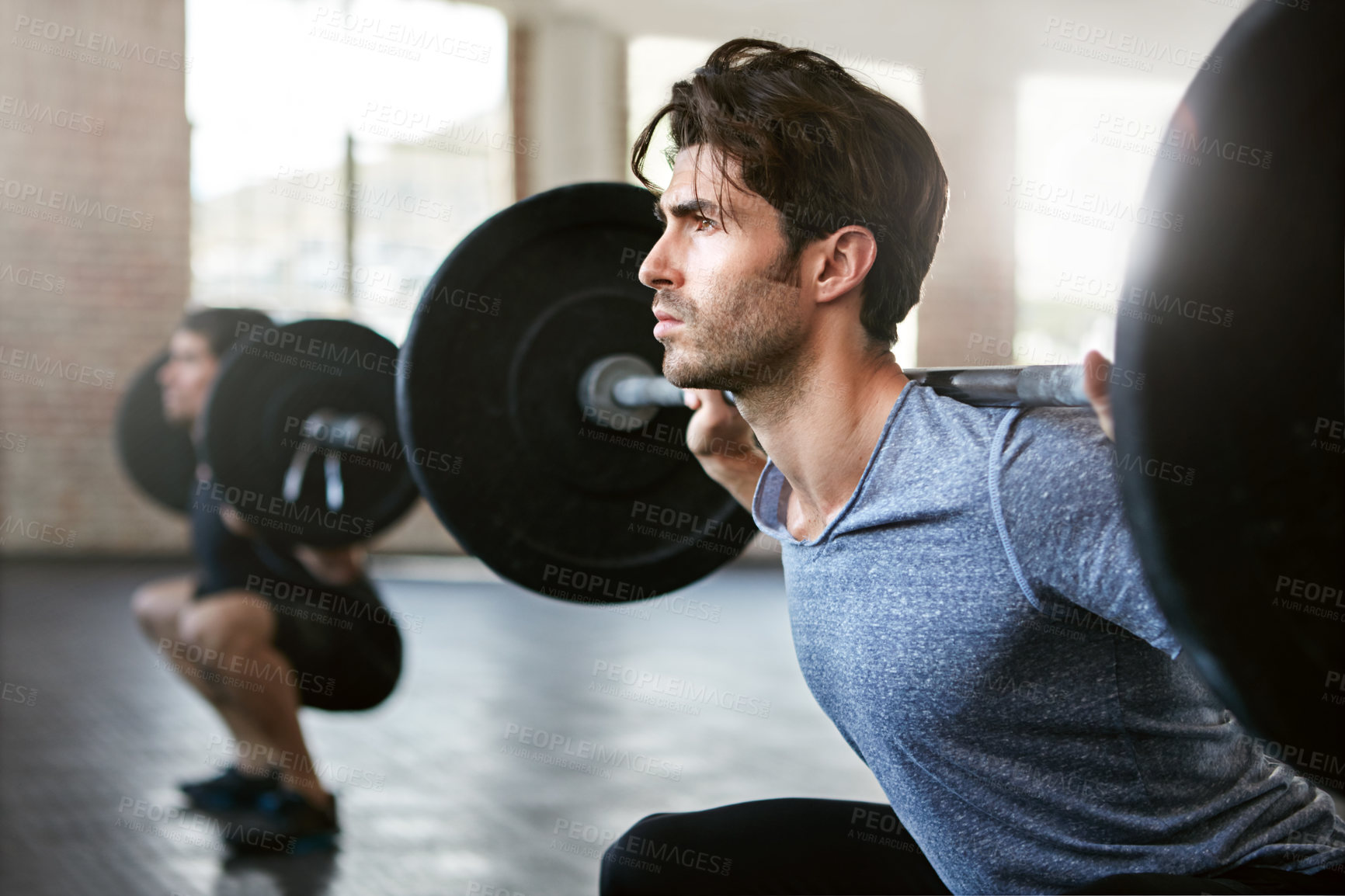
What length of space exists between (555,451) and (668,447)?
182 mm

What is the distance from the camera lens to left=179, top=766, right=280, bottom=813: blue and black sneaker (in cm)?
280

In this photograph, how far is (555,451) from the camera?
174 centimetres

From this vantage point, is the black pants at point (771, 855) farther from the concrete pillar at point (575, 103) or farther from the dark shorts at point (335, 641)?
the concrete pillar at point (575, 103)

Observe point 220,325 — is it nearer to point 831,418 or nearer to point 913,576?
point 831,418

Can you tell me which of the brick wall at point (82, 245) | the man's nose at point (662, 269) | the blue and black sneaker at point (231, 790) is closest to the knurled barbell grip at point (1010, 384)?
the man's nose at point (662, 269)

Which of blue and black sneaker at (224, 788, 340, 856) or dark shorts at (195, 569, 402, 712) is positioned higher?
dark shorts at (195, 569, 402, 712)

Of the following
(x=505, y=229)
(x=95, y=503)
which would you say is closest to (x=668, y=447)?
(x=505, y=229)

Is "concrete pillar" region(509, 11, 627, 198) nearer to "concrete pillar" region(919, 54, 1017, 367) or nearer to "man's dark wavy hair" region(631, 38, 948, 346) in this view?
"concrete pillar" region(919, 54, 1017, 367)

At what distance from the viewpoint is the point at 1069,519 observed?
0.89 m

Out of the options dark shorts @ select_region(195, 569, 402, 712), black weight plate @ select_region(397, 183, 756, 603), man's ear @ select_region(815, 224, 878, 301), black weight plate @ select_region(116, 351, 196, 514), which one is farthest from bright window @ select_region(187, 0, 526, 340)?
man's ear @ select_region(815, 224, 878, 301)

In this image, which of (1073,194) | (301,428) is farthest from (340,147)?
(301,428)

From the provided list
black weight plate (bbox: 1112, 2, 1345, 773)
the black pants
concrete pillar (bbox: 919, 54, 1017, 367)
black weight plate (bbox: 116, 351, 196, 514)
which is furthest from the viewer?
concrete pillar (bbox: 919, 54, 1017, 367)

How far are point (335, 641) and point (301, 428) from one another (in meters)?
0.52

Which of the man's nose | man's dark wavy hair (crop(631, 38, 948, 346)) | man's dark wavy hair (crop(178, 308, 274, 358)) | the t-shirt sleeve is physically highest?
man's dark wavy hair (crop(631, 38, 948, 346))
